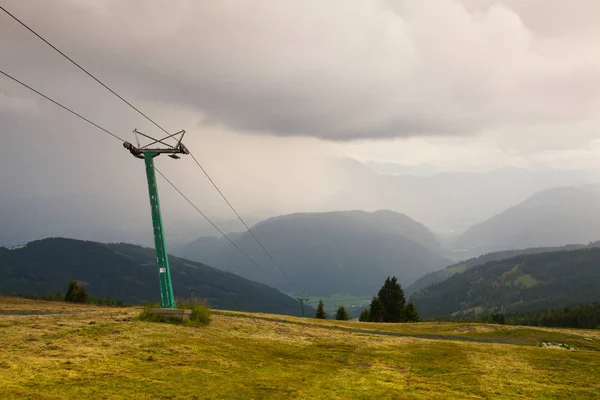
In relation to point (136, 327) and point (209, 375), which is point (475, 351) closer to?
point (209, 375)

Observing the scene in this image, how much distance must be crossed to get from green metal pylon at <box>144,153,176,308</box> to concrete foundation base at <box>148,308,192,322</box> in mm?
1627

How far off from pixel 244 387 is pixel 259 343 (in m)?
12.0

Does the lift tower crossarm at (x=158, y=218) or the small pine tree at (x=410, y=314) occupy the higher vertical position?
the lift tower crossarm at (x=158, y=218)

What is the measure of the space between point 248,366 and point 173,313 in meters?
13.9

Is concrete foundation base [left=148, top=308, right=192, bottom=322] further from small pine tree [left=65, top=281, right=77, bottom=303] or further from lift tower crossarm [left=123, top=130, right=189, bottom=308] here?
small pine tree [left=65, top=281, right=77, bottom=303]

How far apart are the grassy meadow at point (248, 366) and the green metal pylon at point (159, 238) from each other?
4.10 m

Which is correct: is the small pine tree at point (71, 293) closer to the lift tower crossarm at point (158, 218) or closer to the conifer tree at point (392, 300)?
the lift tower crossarm at point (158, 218)

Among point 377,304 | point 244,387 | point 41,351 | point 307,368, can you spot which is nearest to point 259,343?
point 307,368

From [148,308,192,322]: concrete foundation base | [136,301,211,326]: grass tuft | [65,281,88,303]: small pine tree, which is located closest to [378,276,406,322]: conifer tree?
[65,281,88,303]: small pine tree

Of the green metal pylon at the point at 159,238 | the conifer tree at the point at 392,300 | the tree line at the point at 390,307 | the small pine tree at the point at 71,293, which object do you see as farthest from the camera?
the conifer tree at the point at 392,300

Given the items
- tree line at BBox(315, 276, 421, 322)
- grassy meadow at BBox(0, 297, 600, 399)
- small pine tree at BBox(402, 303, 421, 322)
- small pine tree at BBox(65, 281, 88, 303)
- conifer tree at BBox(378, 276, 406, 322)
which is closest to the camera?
grassy meadow at BBox(0, 297, 600, 399)

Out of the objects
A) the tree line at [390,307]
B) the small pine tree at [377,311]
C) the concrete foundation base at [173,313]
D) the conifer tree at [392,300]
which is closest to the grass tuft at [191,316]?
the concrete foundation base at [173,313]

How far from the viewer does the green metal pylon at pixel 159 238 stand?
34875 mm

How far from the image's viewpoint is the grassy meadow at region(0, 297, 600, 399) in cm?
1577
